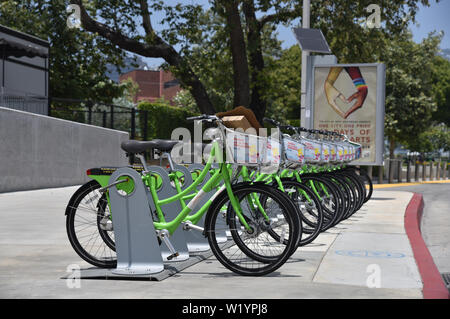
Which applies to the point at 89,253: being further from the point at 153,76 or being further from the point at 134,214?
the point at 153,76

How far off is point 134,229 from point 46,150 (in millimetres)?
12874

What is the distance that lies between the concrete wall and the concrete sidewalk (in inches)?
282

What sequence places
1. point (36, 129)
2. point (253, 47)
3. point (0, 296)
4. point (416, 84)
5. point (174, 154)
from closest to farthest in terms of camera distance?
point (0, 296) < point (174, 154) < point (36, 129) < point (253, 47) < point (416, 84)

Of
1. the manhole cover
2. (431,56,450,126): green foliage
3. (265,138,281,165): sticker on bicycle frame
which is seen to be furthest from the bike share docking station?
(431,56,450,126): green foliage

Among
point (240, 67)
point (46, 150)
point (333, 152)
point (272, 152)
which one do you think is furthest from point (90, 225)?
point (240, 67)

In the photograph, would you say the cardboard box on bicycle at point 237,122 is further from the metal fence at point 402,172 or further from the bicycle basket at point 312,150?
Result: the metal fence at point 402,172

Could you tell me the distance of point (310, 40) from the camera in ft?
53.0

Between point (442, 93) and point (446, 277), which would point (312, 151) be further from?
point (442, 93)

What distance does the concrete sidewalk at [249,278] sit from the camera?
4.94m

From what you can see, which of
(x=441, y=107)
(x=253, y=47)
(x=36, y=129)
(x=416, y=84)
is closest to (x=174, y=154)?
(x=36, y=129)

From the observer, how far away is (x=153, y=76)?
101 metres

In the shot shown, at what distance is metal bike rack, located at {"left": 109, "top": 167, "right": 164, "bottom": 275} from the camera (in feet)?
18.3

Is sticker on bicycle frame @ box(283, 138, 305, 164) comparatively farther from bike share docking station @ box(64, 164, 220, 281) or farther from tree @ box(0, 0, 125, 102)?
tree @ box(0, 0, 125, 102)

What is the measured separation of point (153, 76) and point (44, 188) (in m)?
84.4
